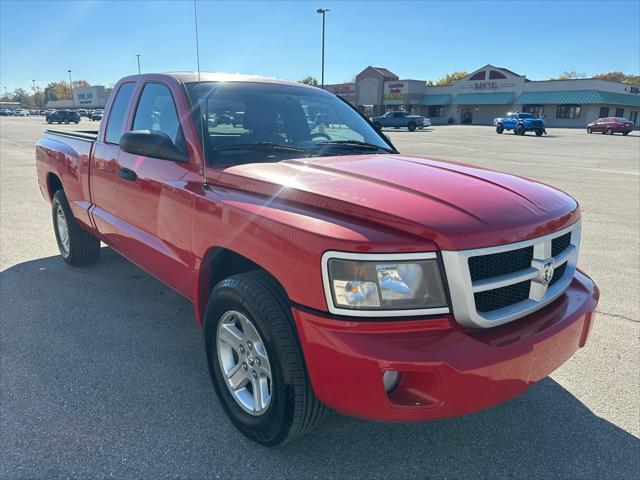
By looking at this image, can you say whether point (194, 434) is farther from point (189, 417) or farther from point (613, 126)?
point (613, 126)

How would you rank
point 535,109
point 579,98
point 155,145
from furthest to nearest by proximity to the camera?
point 535,109, point 579,98, point 155,145

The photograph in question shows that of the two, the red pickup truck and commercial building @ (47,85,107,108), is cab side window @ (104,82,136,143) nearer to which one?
the red pickup truck

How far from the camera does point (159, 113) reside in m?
3.37

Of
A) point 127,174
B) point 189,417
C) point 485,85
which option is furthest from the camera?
point 485,85

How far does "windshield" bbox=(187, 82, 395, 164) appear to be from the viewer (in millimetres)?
2930

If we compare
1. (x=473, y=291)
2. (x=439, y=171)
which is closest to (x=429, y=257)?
(x=473, y=291)

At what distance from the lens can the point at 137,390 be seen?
2963 mm

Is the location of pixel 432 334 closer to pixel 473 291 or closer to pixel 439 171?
pixel 473 291

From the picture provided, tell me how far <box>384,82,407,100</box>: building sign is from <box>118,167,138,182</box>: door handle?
67.2m

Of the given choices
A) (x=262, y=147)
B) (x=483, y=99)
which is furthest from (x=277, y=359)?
(x=483, y=99)

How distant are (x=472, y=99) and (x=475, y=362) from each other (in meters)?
68.2

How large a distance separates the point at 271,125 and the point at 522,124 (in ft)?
128

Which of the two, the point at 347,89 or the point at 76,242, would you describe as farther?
the point at 347,89

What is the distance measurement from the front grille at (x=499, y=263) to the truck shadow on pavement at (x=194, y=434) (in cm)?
105
